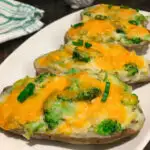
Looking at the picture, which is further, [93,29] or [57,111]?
[93,29]

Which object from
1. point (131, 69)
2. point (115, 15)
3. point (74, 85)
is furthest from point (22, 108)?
point (115, 15)

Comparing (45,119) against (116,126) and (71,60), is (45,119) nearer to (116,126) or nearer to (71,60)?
Answer: (116,126)

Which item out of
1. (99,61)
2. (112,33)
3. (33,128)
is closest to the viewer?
(33,128)

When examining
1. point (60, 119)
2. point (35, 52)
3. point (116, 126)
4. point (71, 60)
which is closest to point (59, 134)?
point (60, 119)

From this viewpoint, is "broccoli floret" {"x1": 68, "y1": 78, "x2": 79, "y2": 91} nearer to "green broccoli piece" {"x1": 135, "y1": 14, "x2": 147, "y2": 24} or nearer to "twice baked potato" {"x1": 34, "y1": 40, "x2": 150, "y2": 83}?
"twice baked potato" {"x1": 34, "y1": 40, "x2": 150, "y2": 83}

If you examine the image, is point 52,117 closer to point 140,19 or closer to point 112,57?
point 112,57

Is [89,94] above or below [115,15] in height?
above

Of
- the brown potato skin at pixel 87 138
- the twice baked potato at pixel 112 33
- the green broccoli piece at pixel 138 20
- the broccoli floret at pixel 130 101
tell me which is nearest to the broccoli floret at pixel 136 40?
the twice baked potato at pixel 112 33
